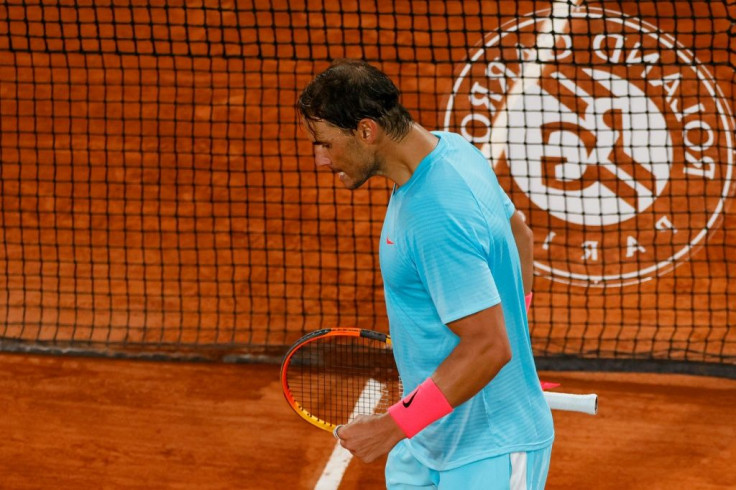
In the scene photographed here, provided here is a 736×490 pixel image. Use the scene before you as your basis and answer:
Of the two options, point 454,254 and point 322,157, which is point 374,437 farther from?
point 322,157

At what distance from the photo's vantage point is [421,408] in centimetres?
264

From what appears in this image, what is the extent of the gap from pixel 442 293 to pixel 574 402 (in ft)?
3.02

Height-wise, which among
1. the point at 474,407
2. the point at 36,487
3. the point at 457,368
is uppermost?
the point at 457,368

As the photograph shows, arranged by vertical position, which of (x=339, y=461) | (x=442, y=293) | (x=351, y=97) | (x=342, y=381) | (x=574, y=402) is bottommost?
(x=339, y=461)

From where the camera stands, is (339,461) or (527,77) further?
(527,77)

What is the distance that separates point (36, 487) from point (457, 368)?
3482 millimetres

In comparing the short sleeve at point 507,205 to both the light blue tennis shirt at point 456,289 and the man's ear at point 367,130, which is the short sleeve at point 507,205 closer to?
the light blue tennis shirt at point 456,289

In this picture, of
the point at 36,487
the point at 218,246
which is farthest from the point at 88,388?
the point at 218,246

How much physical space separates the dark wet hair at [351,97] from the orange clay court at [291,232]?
3.00 m

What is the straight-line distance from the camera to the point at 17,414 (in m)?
5.91

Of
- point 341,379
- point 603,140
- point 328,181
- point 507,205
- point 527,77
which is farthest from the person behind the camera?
point 328,181

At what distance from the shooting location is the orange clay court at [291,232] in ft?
18.5

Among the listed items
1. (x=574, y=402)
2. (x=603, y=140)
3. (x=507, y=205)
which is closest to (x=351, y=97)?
(x=507, y=205)

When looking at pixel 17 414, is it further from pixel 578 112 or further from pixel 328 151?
pixel 578 112
